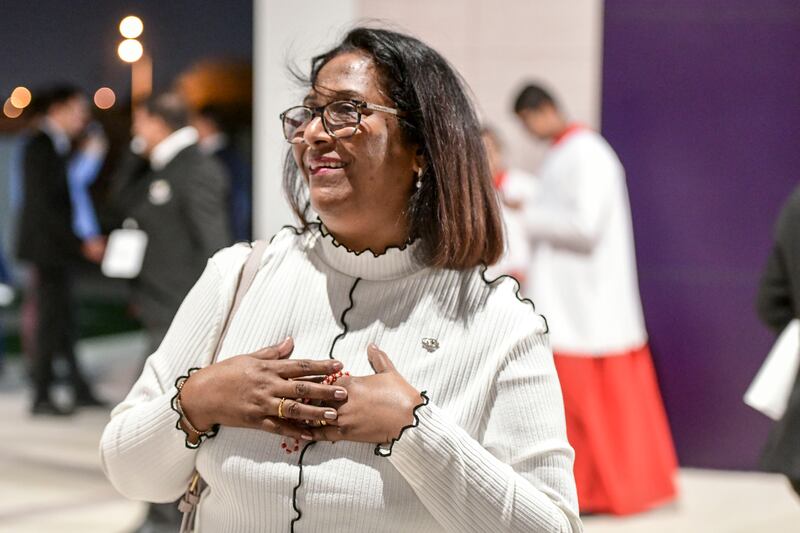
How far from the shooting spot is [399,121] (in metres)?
1.86

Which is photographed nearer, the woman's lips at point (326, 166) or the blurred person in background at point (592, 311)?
the woman's lips at point (326, 166)

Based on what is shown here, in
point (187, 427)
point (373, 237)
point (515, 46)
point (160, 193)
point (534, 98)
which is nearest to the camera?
point (187, 427)

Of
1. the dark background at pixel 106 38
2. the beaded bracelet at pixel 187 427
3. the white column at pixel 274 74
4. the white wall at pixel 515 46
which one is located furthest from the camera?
the dark background at pixel 106 38

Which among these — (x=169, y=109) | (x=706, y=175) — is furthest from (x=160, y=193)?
(x=706, y=175)

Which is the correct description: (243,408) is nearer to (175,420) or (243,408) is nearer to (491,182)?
(175,420)

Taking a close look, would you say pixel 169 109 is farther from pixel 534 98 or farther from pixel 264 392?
pixel 264 392

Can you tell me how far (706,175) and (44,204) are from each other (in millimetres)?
3740

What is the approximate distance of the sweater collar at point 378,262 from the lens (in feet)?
6.21

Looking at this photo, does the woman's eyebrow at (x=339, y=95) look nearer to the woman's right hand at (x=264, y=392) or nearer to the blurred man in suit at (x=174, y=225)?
the woman's right hand at (x=264, y=392)

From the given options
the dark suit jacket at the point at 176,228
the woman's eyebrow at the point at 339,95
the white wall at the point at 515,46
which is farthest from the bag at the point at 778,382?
the white wall at the point at 515,46

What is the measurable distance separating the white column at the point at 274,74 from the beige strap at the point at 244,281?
9.57ft

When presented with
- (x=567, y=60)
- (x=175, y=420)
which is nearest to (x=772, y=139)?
(x=567, y=60)

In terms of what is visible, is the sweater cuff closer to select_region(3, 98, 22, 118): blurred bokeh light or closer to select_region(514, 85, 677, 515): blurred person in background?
select_region(514, 85, 677, 515): blurred person in background

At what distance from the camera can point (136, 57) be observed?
714 cm
